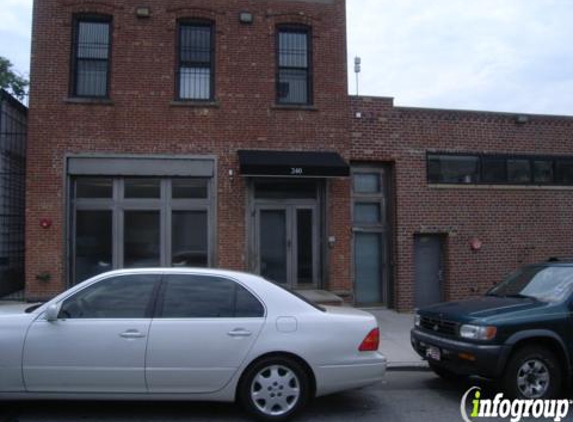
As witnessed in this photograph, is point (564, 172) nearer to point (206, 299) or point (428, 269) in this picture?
point (428, 269)

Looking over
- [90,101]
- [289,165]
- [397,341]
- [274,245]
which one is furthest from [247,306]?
[90,101]

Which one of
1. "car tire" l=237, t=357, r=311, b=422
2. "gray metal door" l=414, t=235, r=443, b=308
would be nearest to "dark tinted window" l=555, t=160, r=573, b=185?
"gray metal door" l=414, t=235, r=443, b=308

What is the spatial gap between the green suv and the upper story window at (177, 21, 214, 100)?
8.00 meters

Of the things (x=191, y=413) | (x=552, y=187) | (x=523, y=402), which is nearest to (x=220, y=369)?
(x=191, y=413)

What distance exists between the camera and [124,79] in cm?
1180

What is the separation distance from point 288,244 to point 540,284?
6231 mm

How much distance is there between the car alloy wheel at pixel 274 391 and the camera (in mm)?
5305

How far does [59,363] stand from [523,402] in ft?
16.3

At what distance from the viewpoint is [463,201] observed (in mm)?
12805

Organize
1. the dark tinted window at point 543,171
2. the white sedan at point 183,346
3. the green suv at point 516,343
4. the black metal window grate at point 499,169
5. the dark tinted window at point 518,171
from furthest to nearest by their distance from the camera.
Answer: the dark tinted window at point 543,171
the dark tinted window at point 518,171
the black metal window grate at point 499,169
the green suv at point 516,343
the white sedan at point 183,346

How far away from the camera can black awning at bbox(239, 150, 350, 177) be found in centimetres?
1138

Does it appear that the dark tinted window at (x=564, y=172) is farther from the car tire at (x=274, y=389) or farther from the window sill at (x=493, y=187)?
the car tire at (x=274, y=389)

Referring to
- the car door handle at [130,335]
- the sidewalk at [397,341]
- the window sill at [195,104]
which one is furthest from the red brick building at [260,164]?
the car door handle at [130,335]

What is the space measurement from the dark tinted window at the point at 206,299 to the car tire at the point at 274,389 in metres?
0.55
